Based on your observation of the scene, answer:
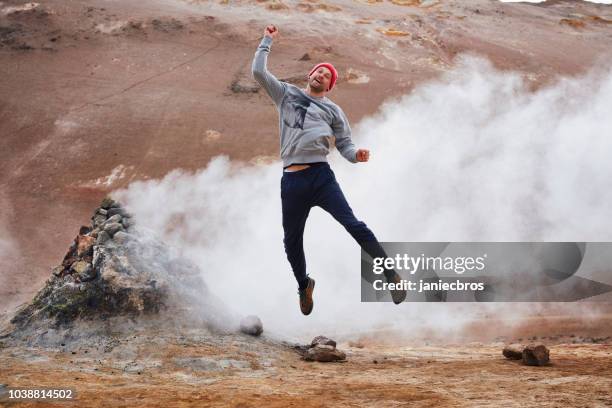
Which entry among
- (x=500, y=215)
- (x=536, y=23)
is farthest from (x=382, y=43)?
(x=500, y=215)

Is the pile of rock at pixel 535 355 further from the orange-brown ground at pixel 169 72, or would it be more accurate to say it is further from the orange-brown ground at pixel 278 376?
the orange-brown ground at pixel 169 72

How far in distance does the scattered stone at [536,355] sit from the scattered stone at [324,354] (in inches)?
57.9

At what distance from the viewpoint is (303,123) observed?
3.63 metres

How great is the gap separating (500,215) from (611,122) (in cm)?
398

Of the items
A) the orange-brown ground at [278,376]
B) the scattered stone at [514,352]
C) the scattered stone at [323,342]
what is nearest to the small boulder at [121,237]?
the orange-brown ground at [278,376]

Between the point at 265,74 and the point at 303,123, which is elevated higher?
the point at 265,74

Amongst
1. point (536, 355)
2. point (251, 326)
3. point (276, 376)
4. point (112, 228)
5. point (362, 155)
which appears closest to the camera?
point (362, 155)

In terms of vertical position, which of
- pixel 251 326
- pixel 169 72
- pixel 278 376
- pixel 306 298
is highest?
pixel 169 72

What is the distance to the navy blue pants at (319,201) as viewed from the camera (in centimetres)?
355

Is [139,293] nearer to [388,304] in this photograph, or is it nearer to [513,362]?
[513,362]

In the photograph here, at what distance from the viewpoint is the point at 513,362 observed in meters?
4.88

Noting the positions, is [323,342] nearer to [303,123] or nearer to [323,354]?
[323,354]

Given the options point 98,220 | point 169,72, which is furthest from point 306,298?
point 169,72

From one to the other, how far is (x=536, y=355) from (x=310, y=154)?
246cm
